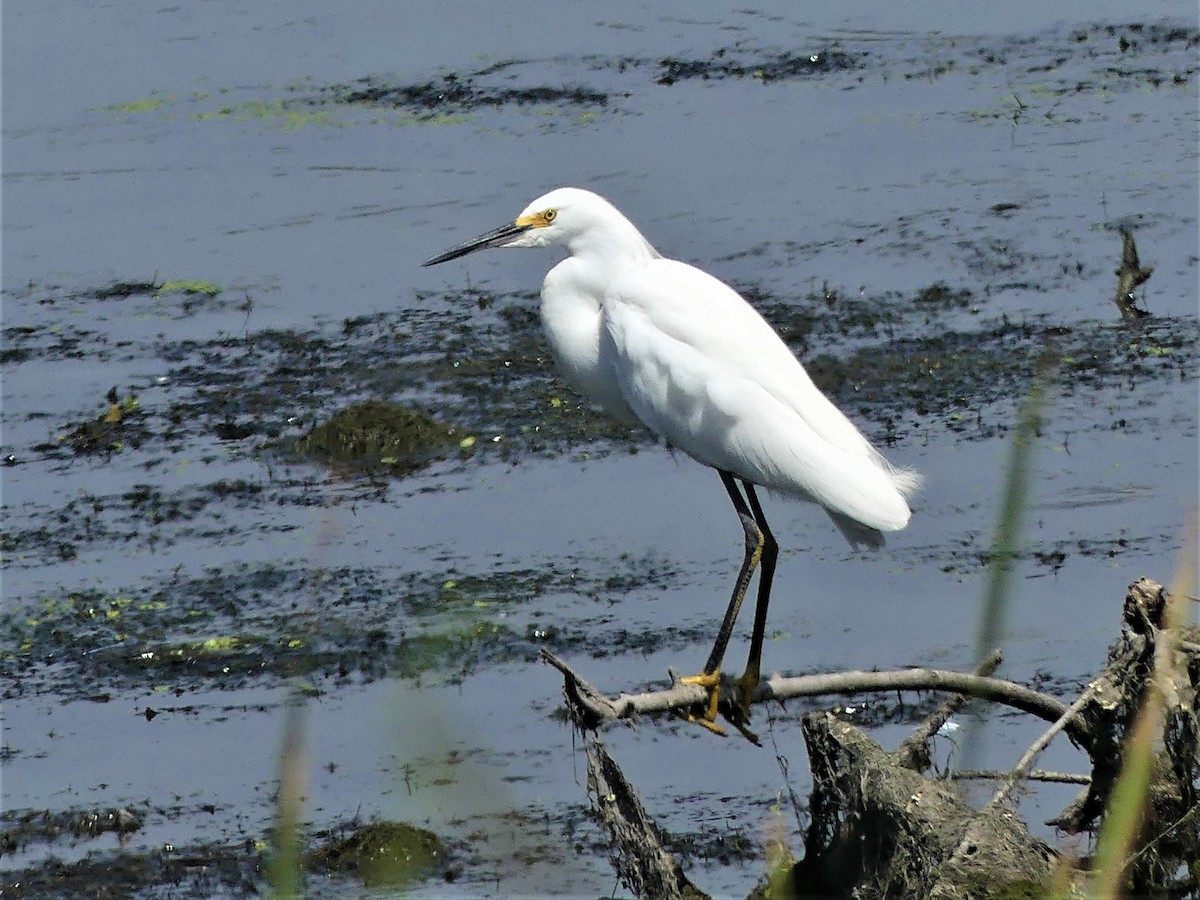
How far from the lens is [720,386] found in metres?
5.41

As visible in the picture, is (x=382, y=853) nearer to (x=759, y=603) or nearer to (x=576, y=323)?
(x=759, y=603)

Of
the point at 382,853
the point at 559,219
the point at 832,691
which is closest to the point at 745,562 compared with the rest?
the point at 832,691

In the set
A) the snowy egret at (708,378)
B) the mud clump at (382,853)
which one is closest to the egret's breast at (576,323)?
the snowy egret at (708,378)

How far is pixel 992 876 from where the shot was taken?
4637mm

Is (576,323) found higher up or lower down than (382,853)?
higher up

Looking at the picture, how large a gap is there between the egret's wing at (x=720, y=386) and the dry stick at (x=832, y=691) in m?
0.68

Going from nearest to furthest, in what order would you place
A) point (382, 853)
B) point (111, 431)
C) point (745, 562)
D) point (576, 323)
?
point (745, 562) < point (576, 323) < point (382, 853) < point (111, 431)

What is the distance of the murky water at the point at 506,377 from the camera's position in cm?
697

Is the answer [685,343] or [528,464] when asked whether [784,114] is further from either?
[685,343]

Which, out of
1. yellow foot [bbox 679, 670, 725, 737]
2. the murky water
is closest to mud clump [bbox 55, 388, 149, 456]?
the murky water

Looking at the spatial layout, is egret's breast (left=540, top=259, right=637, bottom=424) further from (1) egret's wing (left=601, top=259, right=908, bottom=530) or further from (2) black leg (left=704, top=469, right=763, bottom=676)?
(2) black leg (left=704, top=469, right=763, bottom=676)

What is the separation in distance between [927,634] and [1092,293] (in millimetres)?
3957

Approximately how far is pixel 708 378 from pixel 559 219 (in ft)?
2.10

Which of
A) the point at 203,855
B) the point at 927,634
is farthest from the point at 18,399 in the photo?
the point at 927,634
